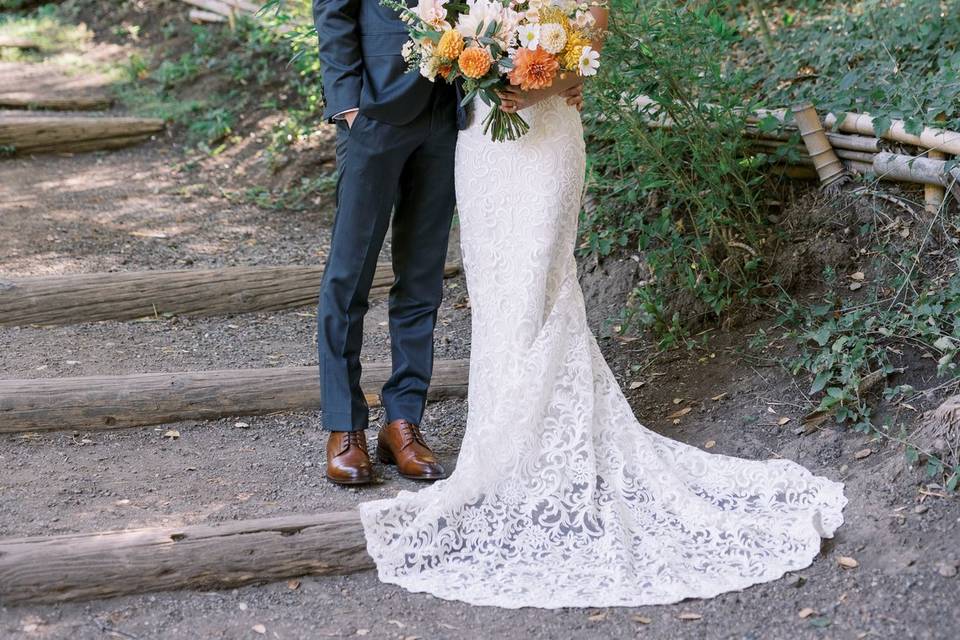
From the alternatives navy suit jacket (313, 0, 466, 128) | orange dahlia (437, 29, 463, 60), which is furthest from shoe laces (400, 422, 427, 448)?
orange dahlia (437, 29, 463, 60)

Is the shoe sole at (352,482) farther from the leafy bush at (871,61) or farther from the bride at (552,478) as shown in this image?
the leafy bush at (871,61)

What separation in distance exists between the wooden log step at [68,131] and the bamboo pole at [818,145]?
5154 millimetres

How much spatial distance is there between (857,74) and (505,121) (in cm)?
223

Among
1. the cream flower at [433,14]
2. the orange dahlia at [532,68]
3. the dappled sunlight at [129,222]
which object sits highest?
the cream flower at [433,14]

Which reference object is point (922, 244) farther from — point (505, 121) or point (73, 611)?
point (73, 611)

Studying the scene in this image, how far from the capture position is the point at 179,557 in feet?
9.23

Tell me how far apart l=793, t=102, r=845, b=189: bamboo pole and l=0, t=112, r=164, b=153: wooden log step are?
5154 mm

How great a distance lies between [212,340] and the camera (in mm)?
4766

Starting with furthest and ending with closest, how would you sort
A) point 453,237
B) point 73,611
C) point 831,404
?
point 453,237, point 831,404, point 73,611

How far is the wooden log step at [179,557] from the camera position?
273 cm

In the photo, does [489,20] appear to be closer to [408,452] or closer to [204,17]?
[408,452]

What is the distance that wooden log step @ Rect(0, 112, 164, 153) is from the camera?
6.95 metres

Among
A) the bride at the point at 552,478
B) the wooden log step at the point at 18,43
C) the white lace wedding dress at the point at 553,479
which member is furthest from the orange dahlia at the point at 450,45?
the wooden log step at the point at 18,43

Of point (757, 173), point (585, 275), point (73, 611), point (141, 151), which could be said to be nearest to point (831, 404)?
point (757, 173)
